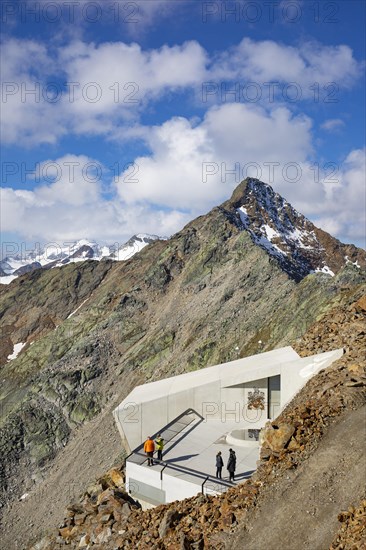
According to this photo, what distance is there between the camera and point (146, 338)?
204ft

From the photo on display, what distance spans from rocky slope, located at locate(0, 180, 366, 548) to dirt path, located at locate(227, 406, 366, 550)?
26.3 m

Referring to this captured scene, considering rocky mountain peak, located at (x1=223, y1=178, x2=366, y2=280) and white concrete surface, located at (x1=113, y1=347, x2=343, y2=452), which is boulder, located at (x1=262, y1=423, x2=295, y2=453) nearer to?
white concrete surface, located at (x1=113, y1=347, x2=343, y2=452)

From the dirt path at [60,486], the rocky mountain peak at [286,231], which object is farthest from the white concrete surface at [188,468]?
the rocky mountain peak at [286,231]

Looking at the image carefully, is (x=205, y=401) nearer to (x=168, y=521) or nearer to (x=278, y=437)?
(x=278, y=437)

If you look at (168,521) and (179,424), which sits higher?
(179,424)

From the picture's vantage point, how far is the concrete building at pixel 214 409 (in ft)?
68.6

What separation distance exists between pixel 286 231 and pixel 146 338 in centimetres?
6004

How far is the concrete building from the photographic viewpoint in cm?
2091

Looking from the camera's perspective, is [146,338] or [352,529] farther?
[146,338]

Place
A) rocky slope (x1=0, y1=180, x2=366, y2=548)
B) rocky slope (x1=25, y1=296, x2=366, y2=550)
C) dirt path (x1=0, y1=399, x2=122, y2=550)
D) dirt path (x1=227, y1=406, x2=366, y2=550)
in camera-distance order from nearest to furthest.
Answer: dirt path (x1=227, y1=406, x2=366, y2=550)
rocky slope (x1=25, y1=296, x2=366, y2=550)
dirt path (x1=0, y1=399, x2=122, y2=550)
rocky slope (x1=0, y1=180, x2=366, y2=548)

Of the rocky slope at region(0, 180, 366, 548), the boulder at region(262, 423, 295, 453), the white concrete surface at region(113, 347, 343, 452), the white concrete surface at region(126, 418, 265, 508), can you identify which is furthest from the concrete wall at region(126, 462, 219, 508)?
the rocky slope at region(0, 180, 366, 548)

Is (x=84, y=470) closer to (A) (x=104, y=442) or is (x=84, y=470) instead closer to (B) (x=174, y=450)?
(A) (x=104, y=442)

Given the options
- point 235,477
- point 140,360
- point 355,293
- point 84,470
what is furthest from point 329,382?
point 140,360

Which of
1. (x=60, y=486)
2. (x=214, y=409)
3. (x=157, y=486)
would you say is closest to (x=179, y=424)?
(x=214, y=409)
